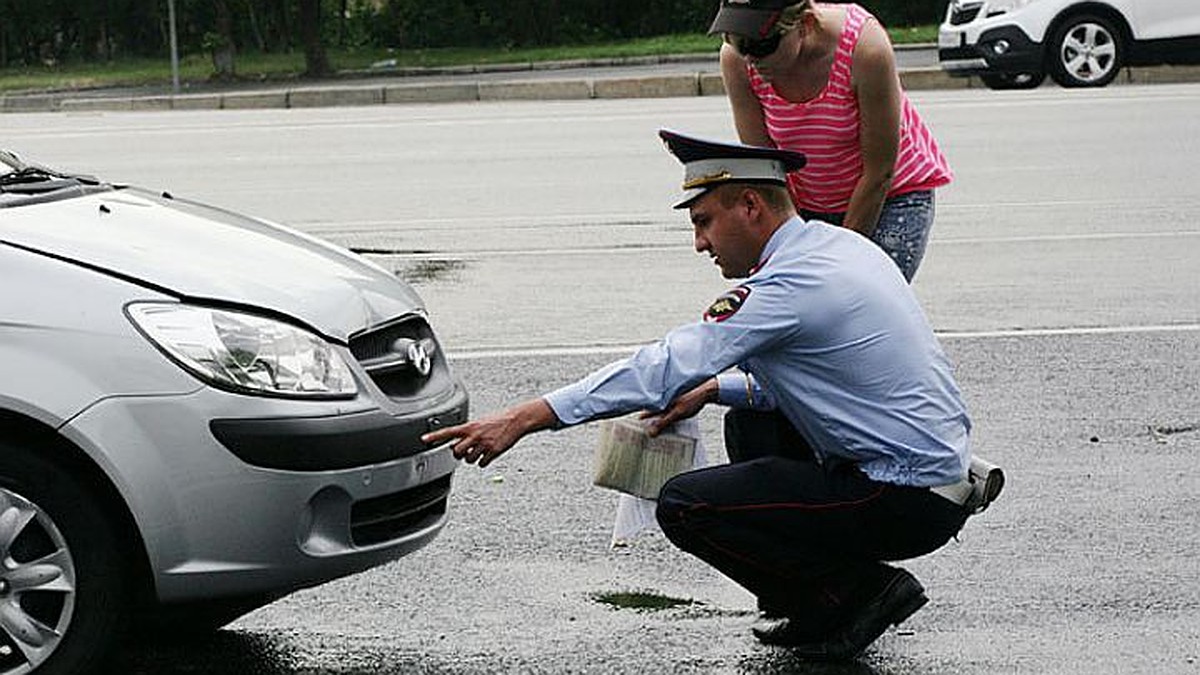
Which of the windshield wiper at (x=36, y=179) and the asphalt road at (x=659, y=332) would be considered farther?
the asphalt road at (x=659, y=332)

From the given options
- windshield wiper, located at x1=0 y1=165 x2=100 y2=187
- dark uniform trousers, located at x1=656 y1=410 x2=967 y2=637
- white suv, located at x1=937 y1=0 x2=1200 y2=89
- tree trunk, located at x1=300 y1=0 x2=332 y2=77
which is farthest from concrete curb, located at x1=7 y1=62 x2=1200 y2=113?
dark uniform trousers, located at x1=656 y1=410 x2=967 y2=637

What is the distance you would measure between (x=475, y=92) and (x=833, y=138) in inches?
675

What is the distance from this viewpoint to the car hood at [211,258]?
4.42m

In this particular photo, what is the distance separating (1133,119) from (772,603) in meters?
12.5

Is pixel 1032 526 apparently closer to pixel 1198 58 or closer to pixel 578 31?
pixel 1198 58

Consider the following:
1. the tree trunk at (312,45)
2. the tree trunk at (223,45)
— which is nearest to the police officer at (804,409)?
the tree trunk at (312,45)

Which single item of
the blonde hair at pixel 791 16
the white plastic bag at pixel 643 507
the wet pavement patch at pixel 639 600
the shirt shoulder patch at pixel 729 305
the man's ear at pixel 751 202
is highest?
the blonde hair at pixel 791 16

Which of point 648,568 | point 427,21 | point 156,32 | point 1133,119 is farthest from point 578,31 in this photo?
point 648,568

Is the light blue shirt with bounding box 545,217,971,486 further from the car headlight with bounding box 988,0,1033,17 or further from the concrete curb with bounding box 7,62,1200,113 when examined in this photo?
the concrete curb with bounding box 7,62,1200,113

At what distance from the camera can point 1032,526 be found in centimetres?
598

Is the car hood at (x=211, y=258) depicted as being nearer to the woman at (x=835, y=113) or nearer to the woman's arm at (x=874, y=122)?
the woman at (x=835, y=113)

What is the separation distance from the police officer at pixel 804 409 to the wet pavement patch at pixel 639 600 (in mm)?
502

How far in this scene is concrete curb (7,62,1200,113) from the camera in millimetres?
21516

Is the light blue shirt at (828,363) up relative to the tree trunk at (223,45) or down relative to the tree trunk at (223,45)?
up
